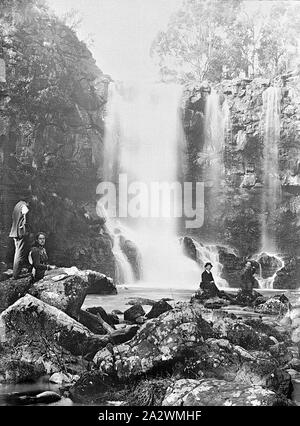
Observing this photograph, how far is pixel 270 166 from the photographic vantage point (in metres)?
8.05

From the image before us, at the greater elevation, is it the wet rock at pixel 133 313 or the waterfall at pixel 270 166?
the waterfall at pixel 270 166

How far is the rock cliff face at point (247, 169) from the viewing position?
7926 millimetres

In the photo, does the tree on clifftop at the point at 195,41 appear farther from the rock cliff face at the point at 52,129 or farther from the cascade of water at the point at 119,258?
the cascade of water at the point at 119,258

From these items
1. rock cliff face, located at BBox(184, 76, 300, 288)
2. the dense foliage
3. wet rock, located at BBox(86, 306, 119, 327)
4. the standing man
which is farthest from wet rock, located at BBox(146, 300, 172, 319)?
the dense foliage

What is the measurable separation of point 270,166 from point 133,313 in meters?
2.69

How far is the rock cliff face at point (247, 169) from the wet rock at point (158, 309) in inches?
40.8

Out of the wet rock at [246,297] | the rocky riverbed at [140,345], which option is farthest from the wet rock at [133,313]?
the wet rock at [246,297]

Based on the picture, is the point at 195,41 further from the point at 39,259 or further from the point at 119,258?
the point at 39,259

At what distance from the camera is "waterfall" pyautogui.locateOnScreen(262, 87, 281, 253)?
802 centimetres

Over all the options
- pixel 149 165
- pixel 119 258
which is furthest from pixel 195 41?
pixel 119 258

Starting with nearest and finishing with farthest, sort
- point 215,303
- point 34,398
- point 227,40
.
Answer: point 34,398, point 215,303, point 227,40

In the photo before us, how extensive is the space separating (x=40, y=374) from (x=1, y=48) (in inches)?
169

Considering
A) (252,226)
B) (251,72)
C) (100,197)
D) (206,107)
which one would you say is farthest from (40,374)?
(251,72)

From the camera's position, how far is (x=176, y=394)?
6.83 m
